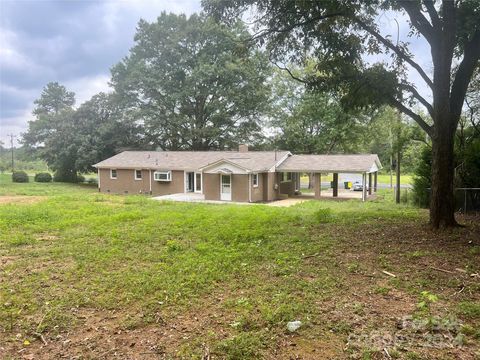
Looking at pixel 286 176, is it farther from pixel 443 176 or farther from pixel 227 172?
pixel 443 176

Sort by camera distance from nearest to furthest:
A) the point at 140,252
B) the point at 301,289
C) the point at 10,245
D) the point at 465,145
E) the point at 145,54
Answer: the point at 301,289 < the point at 140,252 < the point at 10,245 < the point at 465,145 < the point at 145,54

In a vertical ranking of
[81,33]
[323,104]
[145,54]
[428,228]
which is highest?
[145,54]

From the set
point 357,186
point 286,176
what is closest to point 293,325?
point 286,176

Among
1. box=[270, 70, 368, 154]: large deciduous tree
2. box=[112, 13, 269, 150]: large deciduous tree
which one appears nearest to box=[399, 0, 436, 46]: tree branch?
box=[270, 70, 368, 154]: large deciduous tree

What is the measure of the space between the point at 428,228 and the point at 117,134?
30981mm

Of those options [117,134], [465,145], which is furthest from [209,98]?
[465,145]

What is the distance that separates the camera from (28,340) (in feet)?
12.6

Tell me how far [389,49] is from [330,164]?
1446 cm

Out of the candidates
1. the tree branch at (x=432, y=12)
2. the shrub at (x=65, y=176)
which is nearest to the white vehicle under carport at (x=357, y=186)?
the tree branch at (x=432, y=12)

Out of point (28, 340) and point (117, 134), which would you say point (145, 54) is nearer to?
point (117, 134)

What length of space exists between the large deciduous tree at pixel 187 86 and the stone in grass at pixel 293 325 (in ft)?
102

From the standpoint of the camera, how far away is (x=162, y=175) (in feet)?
87.1

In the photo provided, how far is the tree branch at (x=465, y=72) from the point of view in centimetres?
803

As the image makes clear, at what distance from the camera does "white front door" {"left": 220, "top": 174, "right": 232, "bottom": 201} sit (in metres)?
22.7
